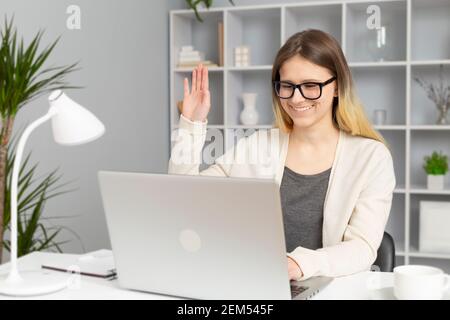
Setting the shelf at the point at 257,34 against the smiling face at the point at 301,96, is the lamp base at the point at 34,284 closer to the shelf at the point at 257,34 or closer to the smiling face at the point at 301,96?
the smiling face at the point at 301,96

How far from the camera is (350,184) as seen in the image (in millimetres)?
1960

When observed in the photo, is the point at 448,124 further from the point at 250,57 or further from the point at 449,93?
the point at 250,57

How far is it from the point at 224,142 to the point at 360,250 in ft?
8.51

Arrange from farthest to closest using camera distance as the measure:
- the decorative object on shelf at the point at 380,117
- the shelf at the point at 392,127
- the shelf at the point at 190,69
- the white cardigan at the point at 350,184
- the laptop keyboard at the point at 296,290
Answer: the shelf at the point at 190,69 < the decorative object on shelf at the point at 380,117 < the shelf at the point at 392,127 < the white cardigan at the point at 350,184 < the laptop keyboard at the point at 296,290

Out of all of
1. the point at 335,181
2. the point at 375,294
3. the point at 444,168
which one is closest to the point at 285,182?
the point at 335,181

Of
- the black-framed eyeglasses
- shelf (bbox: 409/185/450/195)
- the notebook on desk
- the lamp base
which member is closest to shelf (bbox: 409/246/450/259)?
shelf (bbox: 409/185/450/195)

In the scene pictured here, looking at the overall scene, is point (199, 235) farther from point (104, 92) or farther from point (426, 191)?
point (426, 191)

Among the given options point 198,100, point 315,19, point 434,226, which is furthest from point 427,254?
point 198,100

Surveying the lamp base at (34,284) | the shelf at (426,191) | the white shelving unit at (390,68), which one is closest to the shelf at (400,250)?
the white shelving unit at (390,68)

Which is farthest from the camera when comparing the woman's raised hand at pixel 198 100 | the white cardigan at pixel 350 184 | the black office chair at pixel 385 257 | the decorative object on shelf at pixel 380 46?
the decorative object on shelf at pixel 380 46

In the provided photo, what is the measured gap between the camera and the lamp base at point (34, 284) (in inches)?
55.2

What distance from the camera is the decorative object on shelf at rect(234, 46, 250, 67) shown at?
414cm

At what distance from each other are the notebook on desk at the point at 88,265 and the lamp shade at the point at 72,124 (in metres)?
0.35

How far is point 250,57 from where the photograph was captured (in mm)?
4348
